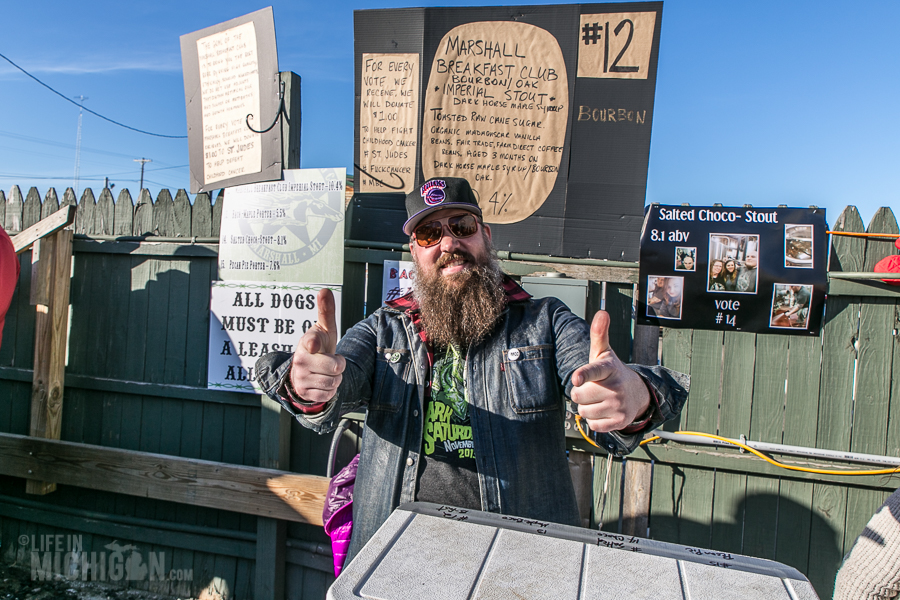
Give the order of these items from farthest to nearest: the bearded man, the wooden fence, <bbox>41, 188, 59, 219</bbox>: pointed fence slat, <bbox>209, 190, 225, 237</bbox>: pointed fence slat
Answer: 1. <bbox>41, 188, 59, 219</bbox>: pointed fence slat
2. <bbox>209, 190, 225, 237</bbox>: pointed fence slat
3. the wooden fence
4. the bearded man

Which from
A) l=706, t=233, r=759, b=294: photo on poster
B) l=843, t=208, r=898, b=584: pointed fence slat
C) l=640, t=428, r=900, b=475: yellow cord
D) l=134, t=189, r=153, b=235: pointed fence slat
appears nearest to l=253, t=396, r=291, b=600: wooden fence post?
A: l=134, t=189, r=153, b=235: pointed fence slat

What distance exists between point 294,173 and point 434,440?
92.5 inches

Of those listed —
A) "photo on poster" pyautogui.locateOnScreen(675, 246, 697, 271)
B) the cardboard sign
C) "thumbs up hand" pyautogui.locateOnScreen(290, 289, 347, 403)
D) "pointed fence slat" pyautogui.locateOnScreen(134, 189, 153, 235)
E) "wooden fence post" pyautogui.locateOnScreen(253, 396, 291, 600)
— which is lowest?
"wooden fence post" pyautogui.locateOnScreen(253, 396, 291, 600)

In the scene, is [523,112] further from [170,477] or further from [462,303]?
[170,477]

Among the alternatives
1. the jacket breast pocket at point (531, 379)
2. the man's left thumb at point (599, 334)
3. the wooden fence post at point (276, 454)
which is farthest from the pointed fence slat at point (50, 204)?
the man's left thumb at point (599, 334)

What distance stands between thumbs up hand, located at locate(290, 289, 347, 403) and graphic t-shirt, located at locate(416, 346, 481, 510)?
1.62 ft

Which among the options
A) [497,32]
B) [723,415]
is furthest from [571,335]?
[497,32]

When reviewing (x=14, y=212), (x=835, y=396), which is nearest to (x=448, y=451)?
(x=835, y=396)

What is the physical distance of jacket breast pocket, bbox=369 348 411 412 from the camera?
1.94 metres

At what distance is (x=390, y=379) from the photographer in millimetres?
1978

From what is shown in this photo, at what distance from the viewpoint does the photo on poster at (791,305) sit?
291 cm

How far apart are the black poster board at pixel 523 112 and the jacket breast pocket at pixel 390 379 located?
5.07 ft

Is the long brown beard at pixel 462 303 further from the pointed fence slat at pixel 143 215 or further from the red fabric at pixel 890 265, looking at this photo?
the pointed fence slat at pixel 143 215

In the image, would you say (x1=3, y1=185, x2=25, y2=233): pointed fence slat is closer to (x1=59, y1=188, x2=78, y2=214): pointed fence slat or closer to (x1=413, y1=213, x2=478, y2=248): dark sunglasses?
(x1=59, y1=188, x2=78, y2=214): pointed fence slat
